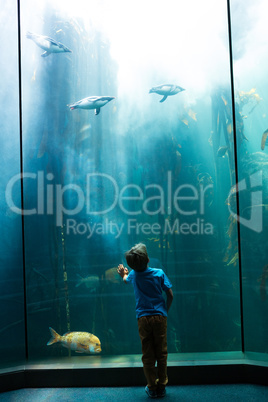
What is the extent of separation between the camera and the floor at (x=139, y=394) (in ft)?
10.3

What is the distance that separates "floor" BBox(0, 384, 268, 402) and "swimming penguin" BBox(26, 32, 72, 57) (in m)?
3.87

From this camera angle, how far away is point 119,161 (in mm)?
4344

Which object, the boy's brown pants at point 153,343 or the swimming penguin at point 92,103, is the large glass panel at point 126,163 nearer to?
the swimming penguin at point 92,103

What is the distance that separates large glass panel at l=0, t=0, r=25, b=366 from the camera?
3883 mm

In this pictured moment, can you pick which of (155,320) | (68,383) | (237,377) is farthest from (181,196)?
(68,383)

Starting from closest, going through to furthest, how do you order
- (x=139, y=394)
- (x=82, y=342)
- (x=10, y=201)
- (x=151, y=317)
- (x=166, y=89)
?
(x=151, y=317) → (x=139, y=394) → (x=82, y=342) → (x=10, y=201) → (x=166, y=89)

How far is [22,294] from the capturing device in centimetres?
389

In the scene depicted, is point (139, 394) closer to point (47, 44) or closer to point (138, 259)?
point (138, 259)

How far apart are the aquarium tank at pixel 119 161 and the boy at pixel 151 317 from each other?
994mm

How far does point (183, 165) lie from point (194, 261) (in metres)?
1.25

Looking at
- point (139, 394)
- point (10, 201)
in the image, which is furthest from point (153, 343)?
point (10, 201)

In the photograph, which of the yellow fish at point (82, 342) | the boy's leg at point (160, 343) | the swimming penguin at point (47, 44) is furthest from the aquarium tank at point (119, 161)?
the boy's leg at point (160, 343)

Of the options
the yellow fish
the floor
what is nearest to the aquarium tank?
the yellow fish

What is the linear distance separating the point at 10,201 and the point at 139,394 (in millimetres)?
2550
